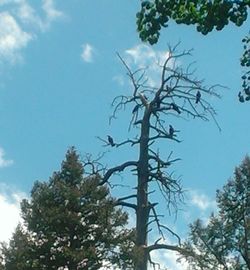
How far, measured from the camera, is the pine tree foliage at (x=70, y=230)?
23.8 meters

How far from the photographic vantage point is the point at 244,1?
7012 mm

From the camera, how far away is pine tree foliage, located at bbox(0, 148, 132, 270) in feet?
78.2

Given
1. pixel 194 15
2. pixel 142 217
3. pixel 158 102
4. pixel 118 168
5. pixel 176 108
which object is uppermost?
pixel 158 102

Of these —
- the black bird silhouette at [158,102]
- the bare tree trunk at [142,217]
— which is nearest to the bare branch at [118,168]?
the bare tree trunk at [142,217]

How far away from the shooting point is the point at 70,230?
959 inches

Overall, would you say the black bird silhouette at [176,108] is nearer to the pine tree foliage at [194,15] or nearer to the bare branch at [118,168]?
the bare branch at [118,168]

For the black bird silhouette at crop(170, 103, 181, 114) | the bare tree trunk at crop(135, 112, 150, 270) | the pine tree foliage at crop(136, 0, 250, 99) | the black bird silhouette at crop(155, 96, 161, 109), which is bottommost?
the pine tree foliage at crop(136, 0, 250, 99)

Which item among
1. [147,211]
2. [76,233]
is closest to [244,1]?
[147,211]

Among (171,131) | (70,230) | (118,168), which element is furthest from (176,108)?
(70,230)

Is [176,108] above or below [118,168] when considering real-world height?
above

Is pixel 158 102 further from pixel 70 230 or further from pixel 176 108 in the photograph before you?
pixel 70 230

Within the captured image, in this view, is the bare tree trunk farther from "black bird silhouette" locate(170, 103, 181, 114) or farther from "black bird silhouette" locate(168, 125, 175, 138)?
"black bird silhouette" locate(170, 103, 181, 114)

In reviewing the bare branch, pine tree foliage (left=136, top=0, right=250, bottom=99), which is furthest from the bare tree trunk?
pine tree foliage (left=136, top=0, right=250, bottom=99)

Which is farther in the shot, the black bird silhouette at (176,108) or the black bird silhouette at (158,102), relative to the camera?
the black bird silhouette at (158,102)
